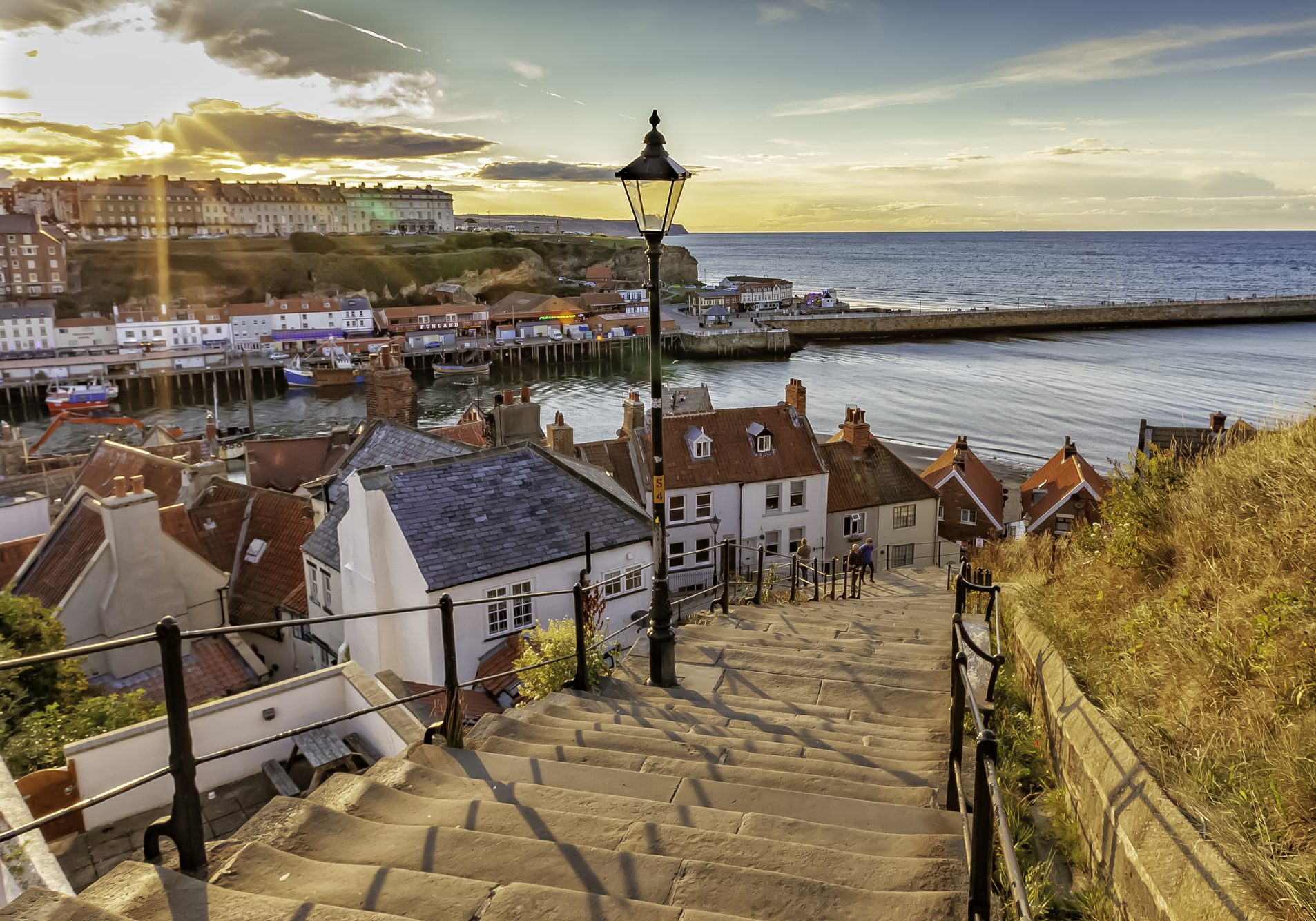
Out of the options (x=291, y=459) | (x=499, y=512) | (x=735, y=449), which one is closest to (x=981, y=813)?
(x=499, y=512)

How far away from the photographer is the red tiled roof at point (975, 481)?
37.1 meters

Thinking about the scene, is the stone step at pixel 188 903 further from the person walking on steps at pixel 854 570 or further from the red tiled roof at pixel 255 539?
the red tiled roof at pixel 255 539

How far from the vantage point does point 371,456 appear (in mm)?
22922

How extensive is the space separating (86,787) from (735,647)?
22.8 feet

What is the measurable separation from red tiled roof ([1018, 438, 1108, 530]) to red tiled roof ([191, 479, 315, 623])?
92.8 feet

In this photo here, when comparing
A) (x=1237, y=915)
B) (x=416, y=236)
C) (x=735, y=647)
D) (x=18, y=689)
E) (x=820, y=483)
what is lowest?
(x=820, y=483)

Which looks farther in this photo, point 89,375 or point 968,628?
point 89,375

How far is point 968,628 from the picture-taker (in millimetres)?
8984

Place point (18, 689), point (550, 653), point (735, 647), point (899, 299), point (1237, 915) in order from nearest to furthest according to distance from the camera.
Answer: point (1237, 915) → point (550, 653) → point (735, 647) → point (18, 689) → point (899, 299)

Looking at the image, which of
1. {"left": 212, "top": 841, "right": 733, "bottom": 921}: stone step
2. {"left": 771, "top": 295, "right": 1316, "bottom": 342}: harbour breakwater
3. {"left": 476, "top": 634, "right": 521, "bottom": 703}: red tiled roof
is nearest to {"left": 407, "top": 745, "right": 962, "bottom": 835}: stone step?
{"left": 212, "top": 841, "right": 733, "bottom": 921}: stone step

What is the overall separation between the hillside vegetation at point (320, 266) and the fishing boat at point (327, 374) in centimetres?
5784

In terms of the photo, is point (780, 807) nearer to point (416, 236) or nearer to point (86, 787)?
point (86, 787)

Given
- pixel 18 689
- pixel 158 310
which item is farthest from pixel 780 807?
pixel 158 310

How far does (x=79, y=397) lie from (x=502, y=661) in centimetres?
8435
